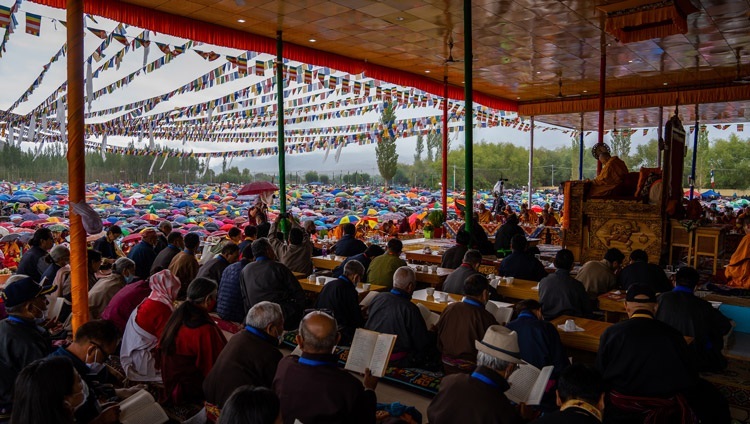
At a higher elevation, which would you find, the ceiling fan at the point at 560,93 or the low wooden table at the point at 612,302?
the ceiling fan at the point at 560,93

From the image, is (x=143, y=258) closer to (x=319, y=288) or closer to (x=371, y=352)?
(x=319, y=288)

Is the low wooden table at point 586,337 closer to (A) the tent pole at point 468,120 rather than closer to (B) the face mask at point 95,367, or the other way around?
(A) the tent pole at point 468,120

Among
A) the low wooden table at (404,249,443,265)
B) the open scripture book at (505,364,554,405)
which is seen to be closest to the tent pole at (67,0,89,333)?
the open scripture book at (505,364,554,405)

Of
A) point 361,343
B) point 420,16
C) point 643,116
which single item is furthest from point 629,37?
point 643,116

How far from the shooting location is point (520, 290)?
21.0 feet

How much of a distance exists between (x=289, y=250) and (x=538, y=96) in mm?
12609

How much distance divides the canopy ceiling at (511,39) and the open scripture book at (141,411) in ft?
19.1

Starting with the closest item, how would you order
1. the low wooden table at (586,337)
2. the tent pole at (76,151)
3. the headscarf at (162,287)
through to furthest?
1. the low wooden table at (586,337)
2. the headscarf at (162,287)
3. the tent pole at (76,151)

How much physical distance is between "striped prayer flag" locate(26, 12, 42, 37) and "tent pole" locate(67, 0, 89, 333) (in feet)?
11.1

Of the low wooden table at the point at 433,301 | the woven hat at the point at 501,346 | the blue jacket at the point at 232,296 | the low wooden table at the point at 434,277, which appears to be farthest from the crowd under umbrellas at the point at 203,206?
the woven hat at the point at 501,346

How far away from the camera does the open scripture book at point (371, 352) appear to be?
367 cm

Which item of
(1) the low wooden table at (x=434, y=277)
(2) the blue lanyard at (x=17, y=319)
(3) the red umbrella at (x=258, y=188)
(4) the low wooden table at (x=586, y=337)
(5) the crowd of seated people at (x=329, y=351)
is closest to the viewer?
(5) the crowd of seated people at (x=329, y=351)

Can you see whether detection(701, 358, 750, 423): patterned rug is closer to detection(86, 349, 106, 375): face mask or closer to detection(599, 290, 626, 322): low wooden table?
detection(599, 290, 626, 322): low wooden table

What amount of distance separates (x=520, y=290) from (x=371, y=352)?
319 centimetres
